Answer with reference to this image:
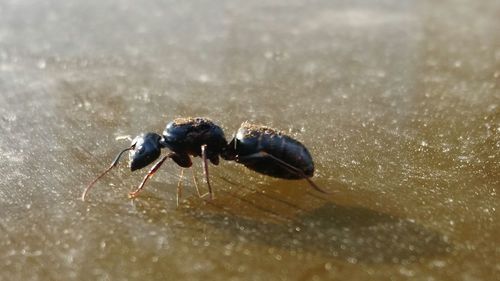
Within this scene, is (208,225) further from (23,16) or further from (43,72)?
(23,16)

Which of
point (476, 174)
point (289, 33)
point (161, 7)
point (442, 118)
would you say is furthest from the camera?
point (161, 7)

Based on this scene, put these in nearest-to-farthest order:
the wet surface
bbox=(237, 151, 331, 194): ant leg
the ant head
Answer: the wet surface
bbox=(237, 151, 331, 194): ant leg
the ant head

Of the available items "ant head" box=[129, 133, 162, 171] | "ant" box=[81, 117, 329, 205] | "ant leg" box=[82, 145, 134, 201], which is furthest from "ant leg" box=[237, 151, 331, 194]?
"ant leg" box=[82, 145, 134, 201]

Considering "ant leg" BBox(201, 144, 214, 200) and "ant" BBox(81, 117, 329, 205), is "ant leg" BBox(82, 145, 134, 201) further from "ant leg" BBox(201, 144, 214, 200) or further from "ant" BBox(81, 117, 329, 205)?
"ant leg" BBox(201, 144, 214, 200)

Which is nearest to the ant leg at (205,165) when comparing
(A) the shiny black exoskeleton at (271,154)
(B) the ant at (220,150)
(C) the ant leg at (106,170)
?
(B) the ant at (220,150)

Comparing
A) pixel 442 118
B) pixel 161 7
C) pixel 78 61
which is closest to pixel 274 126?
pixel 442 118

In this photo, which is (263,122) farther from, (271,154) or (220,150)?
(271,154)

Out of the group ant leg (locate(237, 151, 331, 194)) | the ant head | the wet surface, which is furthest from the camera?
the ant head
